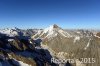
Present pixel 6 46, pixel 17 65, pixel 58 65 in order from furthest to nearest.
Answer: pixel 6 46 < pixel 58 65 < pixel 17 65

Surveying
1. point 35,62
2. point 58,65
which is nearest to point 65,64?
point 58,65

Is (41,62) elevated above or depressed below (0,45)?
below

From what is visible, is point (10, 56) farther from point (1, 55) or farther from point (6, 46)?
point (6, 46)

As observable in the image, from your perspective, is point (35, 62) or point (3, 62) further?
point (35, 62)

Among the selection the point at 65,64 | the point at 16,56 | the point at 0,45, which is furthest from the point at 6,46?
the point at 65,64

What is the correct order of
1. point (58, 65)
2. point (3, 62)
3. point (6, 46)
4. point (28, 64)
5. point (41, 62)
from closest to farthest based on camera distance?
point (3, 62), point (28, 64), point (41, 62), point (58, 65), point (6, 46)

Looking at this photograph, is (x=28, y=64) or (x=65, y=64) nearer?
(x=28, y=64)

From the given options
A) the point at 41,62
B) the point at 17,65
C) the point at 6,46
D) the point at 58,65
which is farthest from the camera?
the point at 6,46

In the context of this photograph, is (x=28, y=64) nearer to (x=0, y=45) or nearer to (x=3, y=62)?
(x=3, y=62)

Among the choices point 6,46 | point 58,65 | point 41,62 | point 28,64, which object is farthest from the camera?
point 6,46
